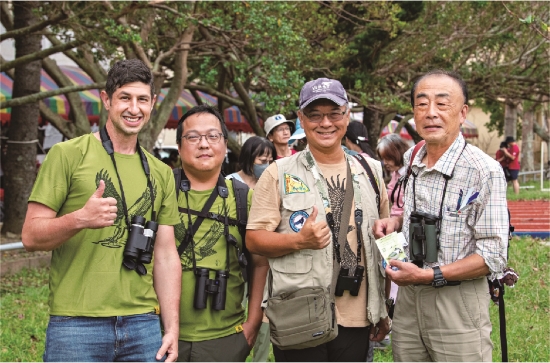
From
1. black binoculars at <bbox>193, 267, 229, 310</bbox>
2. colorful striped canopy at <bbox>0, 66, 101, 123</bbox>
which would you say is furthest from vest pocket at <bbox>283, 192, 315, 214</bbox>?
colorful striped canopy at <bbox>0, 66, 101, 123</bbox>

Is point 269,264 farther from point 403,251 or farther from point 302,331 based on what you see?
point 403,251

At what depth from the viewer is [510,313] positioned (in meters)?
6.55

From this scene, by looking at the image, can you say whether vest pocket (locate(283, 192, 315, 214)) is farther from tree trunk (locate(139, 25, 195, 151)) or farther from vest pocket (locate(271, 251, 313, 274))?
tree trunk (locate(139, 25, 195, 151))

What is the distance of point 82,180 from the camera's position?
280 centimetres

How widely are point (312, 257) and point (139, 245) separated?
87 centimetres

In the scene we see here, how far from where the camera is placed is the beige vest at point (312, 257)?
3.20 m

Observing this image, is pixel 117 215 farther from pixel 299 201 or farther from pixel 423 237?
pixel 423 237

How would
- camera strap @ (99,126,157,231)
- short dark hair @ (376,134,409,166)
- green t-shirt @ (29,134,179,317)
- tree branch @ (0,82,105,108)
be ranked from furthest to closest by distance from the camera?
1. tree branch @ (0,82,105,108)
2. short dark hair @ (376,134,409,166)
3. camera strap @ (99,126,157,231)
4. green t-shirt @ (29,134,179,317)

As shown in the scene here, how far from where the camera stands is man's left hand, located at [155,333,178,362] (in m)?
2.94

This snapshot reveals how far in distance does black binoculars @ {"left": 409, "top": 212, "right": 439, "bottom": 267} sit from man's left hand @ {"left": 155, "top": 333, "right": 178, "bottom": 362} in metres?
1.21

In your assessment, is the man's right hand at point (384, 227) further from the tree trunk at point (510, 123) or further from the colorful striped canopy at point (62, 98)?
the tree trunk at point (510, 123)

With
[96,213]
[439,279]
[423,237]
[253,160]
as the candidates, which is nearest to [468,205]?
[423,237]

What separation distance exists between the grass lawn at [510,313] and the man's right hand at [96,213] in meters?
3.49

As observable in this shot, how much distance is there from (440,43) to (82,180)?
11452 millimetres
